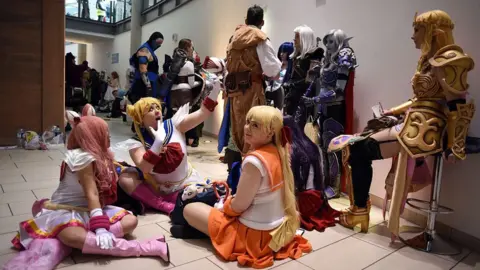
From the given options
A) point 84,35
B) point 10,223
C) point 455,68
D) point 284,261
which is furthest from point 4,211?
point 84,35

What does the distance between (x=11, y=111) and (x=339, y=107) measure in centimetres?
476

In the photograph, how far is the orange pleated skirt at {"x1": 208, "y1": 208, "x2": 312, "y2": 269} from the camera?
2092 millimetres

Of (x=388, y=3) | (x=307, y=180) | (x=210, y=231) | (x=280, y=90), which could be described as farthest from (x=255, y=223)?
(x=388, y=3)

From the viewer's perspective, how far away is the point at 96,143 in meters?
2.12

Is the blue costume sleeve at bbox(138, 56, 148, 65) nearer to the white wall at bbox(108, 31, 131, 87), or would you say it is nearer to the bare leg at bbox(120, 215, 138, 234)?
the bare leg at bbox(120, 215, 138, 234)

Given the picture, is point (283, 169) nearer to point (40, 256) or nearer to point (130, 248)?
point (130, 248)

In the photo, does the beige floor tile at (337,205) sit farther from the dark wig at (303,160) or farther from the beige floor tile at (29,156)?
the beige floor tile at (29,156)

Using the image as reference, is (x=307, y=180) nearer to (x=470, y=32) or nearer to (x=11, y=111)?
(x=470, y=32)

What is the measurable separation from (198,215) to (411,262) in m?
1.33

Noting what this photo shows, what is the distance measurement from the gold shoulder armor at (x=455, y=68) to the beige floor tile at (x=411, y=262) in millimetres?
1035

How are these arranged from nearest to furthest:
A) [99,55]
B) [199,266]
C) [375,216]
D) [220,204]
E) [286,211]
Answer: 1. [199,266]
2. [286,211]
3. [220,204]
4. [375,216]
5. [99,55]

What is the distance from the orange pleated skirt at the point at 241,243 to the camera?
2.09 metres

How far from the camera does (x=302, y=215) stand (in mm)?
2770

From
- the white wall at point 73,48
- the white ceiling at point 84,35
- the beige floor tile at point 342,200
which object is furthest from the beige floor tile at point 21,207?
the white wall at point 73,48
